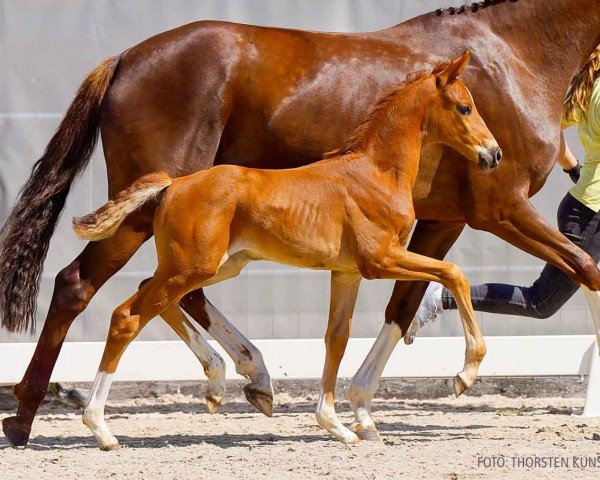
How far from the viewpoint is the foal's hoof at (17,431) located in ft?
18.0

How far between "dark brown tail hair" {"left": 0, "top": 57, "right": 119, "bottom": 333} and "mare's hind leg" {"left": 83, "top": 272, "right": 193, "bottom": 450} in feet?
1.91

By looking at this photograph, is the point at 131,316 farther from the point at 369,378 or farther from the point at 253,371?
the point at 369,378

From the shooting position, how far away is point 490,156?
16.9 feet

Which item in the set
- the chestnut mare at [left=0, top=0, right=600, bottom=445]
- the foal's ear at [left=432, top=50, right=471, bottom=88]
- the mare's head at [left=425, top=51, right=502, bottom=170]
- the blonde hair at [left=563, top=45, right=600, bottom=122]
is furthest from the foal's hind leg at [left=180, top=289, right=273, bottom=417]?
the blonde hair at [left=563, top=45, right=600, bottom=122]

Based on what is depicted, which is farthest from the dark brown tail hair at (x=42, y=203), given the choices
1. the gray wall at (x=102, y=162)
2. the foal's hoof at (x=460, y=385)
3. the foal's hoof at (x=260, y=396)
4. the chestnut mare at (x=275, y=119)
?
the foal's hoof at (x=460, y=385)

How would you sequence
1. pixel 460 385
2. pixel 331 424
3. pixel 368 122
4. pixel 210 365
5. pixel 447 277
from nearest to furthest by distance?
pixel 447 277 → pixel 460 385 → pixel 368 122 → pixel 331 424 → pixel 210 365

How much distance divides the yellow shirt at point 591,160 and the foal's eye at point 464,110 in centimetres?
103

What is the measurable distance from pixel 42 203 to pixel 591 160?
2596 mm

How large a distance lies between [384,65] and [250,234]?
111 centimetres

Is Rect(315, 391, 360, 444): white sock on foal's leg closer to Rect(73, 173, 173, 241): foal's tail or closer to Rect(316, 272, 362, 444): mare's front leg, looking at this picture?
Rect(316, 272, 362, 444): mare's front leg

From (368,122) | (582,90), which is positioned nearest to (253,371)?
(368,122)

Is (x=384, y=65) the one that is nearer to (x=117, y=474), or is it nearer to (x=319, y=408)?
(x=319, y=408)

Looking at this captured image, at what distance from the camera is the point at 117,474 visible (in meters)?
4.68

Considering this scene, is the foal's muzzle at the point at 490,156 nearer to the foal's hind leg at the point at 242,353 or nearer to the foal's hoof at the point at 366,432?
the foal's hoof at the point at 366,432
